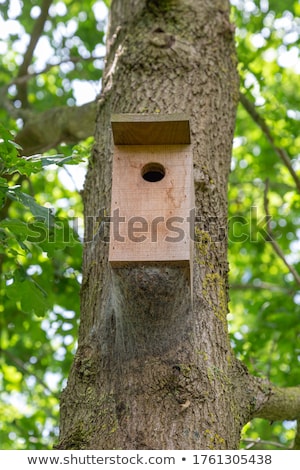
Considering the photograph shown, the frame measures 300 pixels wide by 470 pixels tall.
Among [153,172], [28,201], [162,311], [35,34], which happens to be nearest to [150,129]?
[153,172]

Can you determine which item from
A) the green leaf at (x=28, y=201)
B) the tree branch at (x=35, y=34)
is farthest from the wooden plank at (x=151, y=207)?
the tree branch at (x=35, y=34)

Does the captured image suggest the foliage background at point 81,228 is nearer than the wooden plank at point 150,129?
No

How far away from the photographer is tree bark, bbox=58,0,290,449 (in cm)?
242

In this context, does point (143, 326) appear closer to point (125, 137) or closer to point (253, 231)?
point (125, 137)

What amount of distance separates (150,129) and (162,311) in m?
0.69

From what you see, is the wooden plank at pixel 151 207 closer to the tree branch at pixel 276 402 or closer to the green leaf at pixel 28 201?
the green leaf at pixel 28 201

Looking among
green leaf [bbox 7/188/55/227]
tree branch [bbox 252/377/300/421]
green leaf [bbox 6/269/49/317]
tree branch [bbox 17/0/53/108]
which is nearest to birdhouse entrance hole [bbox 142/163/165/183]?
green leaf [bbox 7/188/55/227]

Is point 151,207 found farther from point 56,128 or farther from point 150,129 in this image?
point 56,128

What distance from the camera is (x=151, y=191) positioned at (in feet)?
8.62

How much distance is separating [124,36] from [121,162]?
1222mm

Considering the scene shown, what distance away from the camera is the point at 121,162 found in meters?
2.71

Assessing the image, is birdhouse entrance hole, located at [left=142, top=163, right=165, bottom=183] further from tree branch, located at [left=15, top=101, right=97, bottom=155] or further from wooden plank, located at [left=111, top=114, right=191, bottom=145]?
tree branch, located at [left=15, top=101, right=97, bottom=155]

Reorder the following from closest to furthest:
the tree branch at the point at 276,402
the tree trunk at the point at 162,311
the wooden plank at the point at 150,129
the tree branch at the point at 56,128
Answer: the tree trunk at the point at 162,311
the wooden plank at the point at 150,129
the tree branch at the point at 276,402
the tree branch at the point at 56,128

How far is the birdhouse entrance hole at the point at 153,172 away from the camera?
272 centimetres
